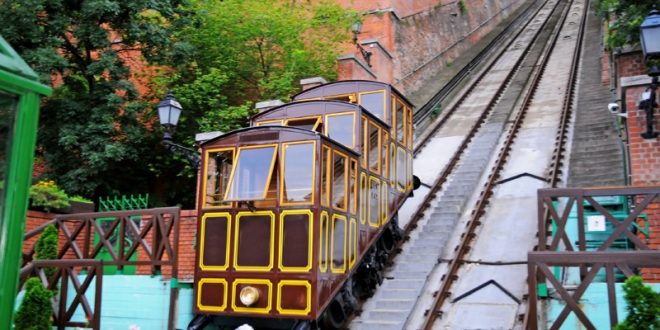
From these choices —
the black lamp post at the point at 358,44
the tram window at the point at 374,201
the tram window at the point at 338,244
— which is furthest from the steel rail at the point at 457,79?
the tram window at the point at 338,244

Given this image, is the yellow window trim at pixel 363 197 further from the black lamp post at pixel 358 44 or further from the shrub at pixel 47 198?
the black lamp post at pixel 358 44

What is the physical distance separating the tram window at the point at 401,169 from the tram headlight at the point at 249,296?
4163 mm

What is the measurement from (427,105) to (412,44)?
4123mm

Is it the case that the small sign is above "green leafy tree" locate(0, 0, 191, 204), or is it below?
below

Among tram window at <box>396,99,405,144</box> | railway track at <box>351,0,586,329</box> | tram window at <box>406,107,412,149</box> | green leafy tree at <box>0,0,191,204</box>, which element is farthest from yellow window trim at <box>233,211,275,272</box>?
green leafy tree at <box>0,0,191,204</box>

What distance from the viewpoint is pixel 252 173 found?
789 centimetres

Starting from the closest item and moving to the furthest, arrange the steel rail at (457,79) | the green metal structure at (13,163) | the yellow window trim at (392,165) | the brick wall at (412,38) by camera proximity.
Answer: the green metal structure at (13,163) < the yellow window trim at (392,165) < the brick wall at (412,38) < the steel rail at (457,79)

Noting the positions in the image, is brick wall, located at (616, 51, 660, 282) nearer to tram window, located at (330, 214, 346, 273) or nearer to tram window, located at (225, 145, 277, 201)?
tram window, located at (330, 214, 346, 273)

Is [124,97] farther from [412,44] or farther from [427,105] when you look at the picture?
[412,44]

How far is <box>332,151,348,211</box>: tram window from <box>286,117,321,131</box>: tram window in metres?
1.25

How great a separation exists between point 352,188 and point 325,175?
2.88 feet

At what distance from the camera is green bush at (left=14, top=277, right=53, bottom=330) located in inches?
246

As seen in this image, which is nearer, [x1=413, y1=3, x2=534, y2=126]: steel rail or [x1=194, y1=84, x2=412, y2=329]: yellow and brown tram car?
[x1=194, y1=84, x2=412, y2=329]: yellow and brown tram car

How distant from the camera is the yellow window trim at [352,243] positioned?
27.7ft
